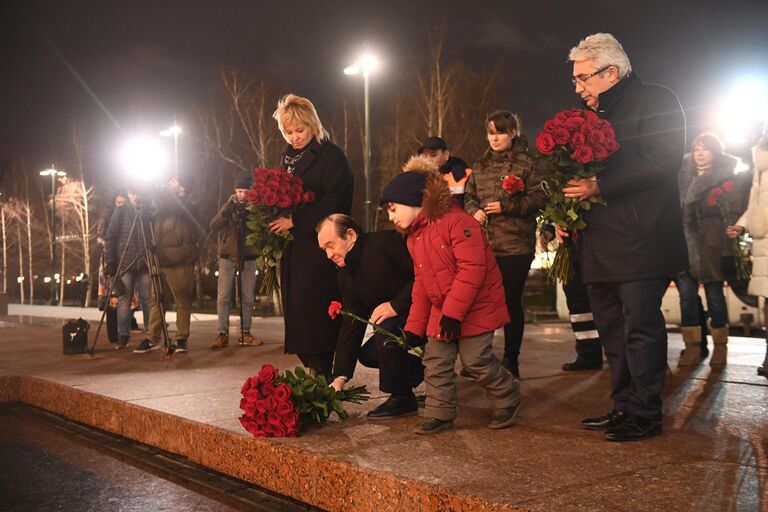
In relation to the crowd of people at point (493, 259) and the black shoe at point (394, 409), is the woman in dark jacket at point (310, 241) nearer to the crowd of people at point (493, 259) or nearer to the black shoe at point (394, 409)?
the crowd of people at point (493, 259)

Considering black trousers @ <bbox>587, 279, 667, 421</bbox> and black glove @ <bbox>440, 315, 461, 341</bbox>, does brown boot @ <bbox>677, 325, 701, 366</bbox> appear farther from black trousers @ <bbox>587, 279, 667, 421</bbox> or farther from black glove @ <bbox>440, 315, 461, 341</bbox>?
black glove @ <bbox>440, 315, 461, 341</bbox>

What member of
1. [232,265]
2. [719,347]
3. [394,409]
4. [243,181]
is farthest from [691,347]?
[232,265]

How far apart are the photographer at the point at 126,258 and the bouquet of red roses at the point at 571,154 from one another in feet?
20.8

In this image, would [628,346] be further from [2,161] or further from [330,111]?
[2,161]

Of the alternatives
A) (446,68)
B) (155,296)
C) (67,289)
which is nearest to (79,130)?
(67,289)

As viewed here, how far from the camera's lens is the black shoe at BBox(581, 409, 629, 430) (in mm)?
4145

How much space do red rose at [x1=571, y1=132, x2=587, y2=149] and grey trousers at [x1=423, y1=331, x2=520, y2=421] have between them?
3.58ft

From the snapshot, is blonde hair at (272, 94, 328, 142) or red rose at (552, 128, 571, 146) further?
blonde hair at (272, 94, 328, 142)

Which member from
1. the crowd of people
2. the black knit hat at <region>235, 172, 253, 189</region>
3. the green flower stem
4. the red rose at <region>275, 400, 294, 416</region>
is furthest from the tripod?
the red rose at <region>275, 400, 294, 416</region>

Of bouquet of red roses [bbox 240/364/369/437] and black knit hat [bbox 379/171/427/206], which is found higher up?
black knit hat [bbox 379/171/427/206]

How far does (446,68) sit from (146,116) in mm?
16131

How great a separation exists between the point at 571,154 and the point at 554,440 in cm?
147

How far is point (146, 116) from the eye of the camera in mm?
38719

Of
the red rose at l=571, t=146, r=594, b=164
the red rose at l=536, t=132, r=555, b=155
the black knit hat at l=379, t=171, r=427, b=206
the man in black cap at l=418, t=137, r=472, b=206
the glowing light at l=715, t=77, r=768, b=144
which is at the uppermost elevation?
the glowing light at l=715, t=77, r=768, b=144
